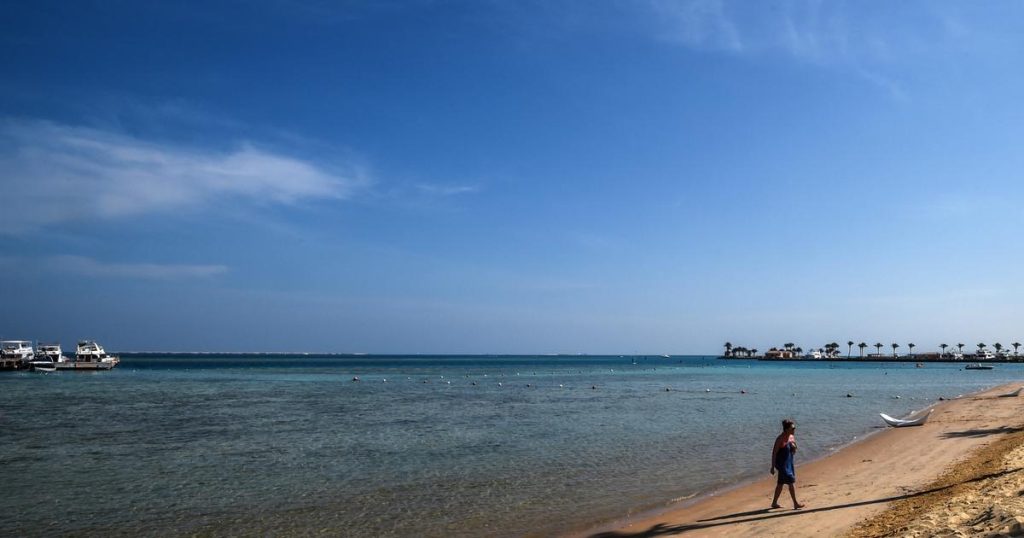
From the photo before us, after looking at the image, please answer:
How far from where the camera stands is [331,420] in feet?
114

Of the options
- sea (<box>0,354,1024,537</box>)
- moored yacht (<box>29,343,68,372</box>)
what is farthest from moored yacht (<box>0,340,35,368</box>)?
sea (<box>0,354,1024,537</box>)

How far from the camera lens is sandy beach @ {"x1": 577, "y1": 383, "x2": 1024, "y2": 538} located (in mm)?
10672

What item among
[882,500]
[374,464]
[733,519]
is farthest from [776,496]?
[374,464]

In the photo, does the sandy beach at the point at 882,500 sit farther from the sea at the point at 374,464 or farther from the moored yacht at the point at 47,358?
the moored yacht at the point at 47,358

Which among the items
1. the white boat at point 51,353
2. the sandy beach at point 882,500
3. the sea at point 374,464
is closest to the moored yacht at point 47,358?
the white boat at point 51,353

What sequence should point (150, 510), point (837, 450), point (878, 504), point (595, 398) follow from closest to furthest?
point (878, 504), point (150, 510), point (837, 450), point (595, 398)

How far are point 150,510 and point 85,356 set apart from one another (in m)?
111

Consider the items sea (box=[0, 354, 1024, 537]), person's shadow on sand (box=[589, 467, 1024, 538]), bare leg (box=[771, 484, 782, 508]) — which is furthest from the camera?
sea (box=[0, 354, 1024, 537])

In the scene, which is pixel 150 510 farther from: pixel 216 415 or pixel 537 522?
pixel 216 415

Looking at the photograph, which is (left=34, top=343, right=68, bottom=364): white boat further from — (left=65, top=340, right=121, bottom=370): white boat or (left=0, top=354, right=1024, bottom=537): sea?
(left=0, top=354, right=1024, bottom=537): sea

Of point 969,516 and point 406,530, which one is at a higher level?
point 969,516

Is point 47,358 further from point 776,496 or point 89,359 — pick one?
point 776,496

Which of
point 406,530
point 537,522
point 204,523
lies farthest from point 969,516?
point 204,523

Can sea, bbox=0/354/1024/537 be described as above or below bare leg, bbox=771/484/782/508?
below
